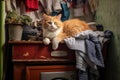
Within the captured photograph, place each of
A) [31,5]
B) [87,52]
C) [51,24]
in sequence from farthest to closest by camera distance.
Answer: [31,5], [51,24], [87,52]

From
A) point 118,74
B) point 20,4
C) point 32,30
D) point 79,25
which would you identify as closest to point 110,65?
point 118,74

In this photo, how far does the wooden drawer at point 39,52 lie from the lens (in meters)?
1.71

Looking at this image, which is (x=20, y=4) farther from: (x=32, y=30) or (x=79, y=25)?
(x=79, y=25)

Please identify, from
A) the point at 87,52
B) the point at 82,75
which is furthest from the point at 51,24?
the point at 82,75

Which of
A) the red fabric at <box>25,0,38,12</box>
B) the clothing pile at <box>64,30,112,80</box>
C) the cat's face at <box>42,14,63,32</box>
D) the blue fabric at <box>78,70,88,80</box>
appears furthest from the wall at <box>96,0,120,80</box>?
the red fabric at <box>25,0,38,12</box>

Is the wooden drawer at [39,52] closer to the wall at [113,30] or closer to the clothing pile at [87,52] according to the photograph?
the clothing pile at [87,52]

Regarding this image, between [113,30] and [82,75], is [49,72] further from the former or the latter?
[113,30]

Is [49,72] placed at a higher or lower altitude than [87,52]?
lower

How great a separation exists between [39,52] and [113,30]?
648 mm

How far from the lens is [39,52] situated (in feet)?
5.69

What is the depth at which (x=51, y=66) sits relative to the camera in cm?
174

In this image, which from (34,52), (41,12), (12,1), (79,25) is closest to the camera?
(34,52)

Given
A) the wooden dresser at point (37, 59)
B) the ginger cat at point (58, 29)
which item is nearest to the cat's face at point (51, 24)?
the ginger cat at point (58, 29)

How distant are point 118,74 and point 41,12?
981 millimetres
